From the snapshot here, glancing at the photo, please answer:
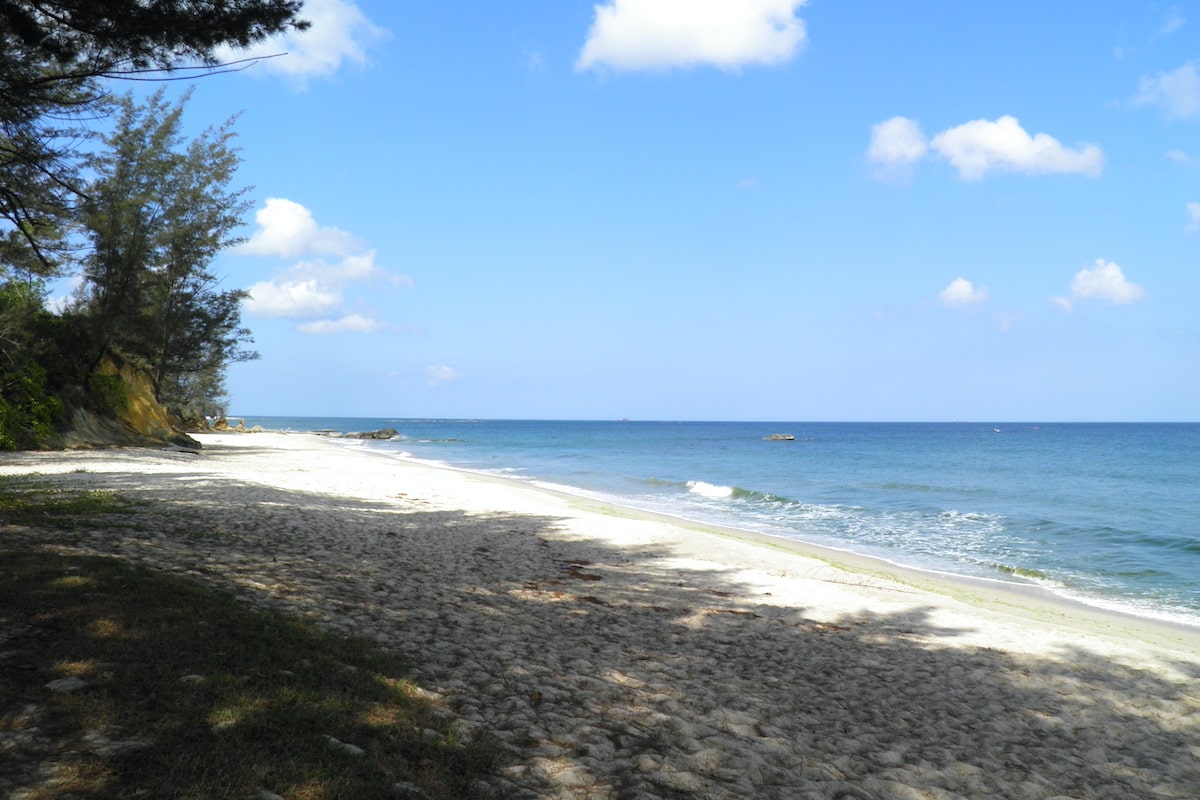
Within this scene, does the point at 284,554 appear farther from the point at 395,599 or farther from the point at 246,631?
the point at 246,631

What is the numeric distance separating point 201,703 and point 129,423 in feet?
93.7

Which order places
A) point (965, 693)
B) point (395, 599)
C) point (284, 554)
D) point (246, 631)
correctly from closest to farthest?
point (246, 631)
point (965, 693)
point (395, 599)
point (284, 554)

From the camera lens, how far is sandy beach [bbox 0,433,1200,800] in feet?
15.2


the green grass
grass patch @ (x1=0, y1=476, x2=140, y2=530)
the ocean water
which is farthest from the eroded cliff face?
the green grass

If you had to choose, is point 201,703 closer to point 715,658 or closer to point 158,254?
point 715,658

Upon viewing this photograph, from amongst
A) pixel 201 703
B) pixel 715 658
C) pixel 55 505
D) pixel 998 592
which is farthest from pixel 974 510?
pixel 201 703

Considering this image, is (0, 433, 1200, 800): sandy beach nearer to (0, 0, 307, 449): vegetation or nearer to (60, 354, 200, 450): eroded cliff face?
(0, 0, 307, 449): vegetation

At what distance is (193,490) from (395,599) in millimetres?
8783

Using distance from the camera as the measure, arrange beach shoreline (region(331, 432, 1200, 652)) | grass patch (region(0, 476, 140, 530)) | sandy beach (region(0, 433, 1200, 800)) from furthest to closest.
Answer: beach shoreline (region(331, 432, 1200, 652)) → grass patch (region(0, 476, 140, 530)) → sandy beach (region(0, 433, 1200, 800))

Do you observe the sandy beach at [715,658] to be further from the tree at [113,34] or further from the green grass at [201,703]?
the tree at [113,34]

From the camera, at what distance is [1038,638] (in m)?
8.84

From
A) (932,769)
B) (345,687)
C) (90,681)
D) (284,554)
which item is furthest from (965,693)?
(284,554)

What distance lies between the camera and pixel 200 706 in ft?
13.0

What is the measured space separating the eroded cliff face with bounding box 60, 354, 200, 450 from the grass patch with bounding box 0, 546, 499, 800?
22101mm
